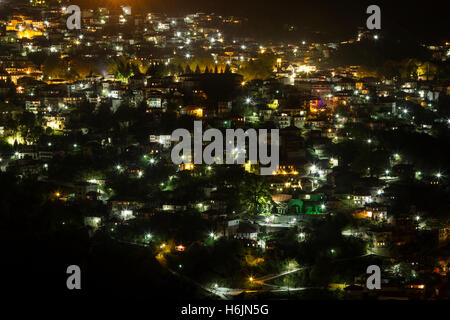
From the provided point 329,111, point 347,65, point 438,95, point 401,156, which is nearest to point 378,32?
point 347,65

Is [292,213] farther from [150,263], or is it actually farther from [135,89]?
[135,89]

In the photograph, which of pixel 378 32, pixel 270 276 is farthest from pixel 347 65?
pixel 270 276

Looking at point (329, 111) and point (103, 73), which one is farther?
point (103, 73)

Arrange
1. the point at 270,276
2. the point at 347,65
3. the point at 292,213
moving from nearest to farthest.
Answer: the point at 270,276 → the point at 292,213 → the point at 347,65

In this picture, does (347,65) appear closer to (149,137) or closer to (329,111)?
(329,111)

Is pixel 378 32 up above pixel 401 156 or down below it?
above

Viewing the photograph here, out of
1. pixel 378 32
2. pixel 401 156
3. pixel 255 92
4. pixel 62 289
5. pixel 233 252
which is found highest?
pixel 378 32

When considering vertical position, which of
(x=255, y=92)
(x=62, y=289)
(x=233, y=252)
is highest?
(x=255, y=92)
